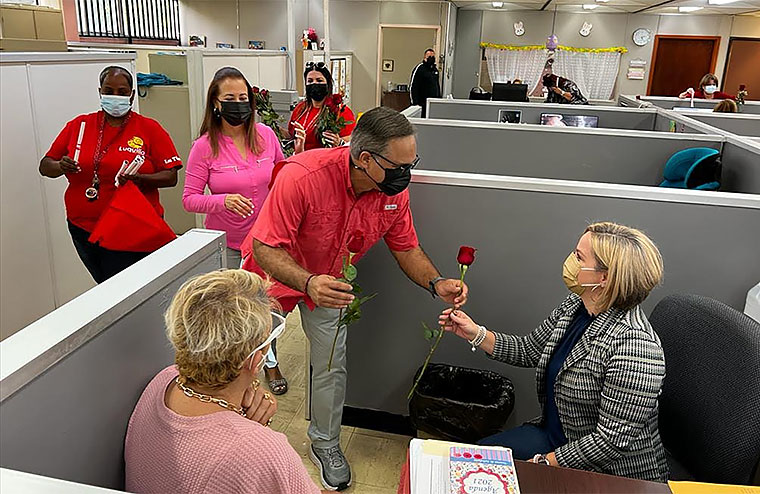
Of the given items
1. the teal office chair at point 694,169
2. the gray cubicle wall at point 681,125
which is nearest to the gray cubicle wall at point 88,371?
the teal office chair at point 694,169

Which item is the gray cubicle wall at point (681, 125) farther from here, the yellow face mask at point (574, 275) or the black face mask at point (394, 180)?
the black face mask at point (394, 180)

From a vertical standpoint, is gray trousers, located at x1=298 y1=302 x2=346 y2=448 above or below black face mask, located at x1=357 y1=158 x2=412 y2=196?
below

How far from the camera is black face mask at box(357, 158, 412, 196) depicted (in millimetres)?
1908

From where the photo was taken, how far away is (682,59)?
442 inches

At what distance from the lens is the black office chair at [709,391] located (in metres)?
1.44

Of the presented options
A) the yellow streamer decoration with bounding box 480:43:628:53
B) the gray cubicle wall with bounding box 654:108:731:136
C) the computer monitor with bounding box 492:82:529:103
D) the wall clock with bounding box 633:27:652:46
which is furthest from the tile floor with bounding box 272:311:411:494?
the wall clock with bounding box 633:27:652:46

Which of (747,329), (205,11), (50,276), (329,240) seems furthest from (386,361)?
(205,11)

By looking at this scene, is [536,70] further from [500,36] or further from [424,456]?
[424,456]

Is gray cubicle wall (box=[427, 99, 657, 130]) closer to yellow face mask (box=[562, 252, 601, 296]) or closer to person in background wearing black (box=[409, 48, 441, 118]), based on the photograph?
person in background wearing black (box=[409, 48, 441, 118])

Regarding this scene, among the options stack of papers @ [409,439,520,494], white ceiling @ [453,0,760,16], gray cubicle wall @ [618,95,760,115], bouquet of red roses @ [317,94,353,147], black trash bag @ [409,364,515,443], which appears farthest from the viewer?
white ceiling @ [453,0,760,16]

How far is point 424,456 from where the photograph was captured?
→ 1.31 meters

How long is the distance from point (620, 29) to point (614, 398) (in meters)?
11.2

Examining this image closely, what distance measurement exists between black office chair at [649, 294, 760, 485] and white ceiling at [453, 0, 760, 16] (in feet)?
28.0

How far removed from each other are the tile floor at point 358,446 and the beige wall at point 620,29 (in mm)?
10028
